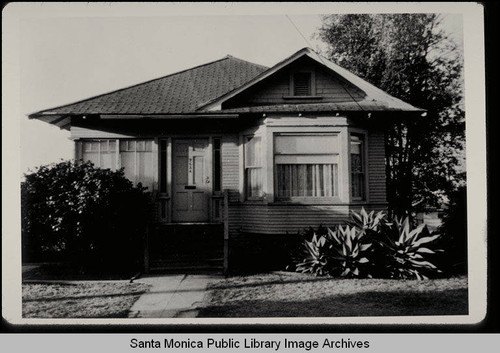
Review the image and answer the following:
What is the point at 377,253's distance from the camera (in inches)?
346

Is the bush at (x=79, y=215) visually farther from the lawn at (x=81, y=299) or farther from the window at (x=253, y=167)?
the window at (x=253, y=167)

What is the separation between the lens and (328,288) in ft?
26.1

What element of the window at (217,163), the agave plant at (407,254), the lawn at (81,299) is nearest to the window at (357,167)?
the agave plant at (407,254)

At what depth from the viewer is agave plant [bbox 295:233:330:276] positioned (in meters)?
8.90

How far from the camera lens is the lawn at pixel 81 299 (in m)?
6.81

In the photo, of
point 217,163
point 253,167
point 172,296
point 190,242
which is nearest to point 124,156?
point 217,163

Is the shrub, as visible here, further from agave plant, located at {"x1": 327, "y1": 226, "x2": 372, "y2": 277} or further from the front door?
the front door

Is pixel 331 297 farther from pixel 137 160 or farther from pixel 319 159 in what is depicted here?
pixel 137 160

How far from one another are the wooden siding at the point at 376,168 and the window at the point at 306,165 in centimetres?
132

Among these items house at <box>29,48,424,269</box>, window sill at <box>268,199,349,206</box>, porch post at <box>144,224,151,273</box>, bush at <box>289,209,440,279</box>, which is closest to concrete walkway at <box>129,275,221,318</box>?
porch post at <box>144,224,151,273</box>

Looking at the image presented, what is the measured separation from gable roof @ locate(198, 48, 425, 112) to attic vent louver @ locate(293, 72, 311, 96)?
42cm

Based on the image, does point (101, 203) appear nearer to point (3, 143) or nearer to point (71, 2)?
point (3, 143)

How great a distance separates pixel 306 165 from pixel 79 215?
564 cm
